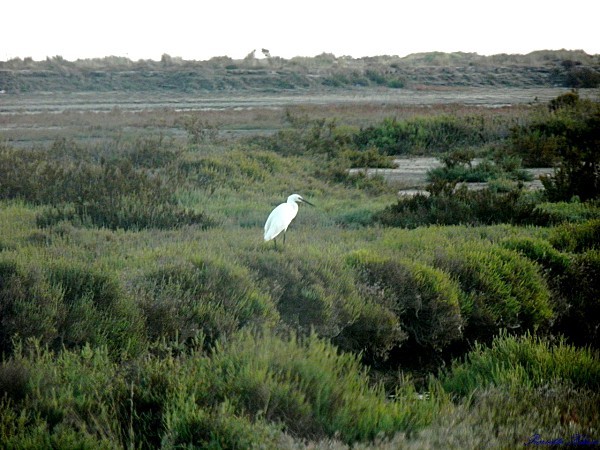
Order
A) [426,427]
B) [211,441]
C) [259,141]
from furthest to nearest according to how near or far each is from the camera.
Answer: [259,141] → [426,427] → [211,441]

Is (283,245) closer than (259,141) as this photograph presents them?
Yes

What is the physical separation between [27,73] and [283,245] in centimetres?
6657

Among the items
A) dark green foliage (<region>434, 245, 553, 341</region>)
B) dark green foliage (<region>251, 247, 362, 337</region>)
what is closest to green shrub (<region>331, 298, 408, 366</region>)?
dark green foliage (<region>251, 247, 362, 337</region>)

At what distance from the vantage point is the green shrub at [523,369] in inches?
312

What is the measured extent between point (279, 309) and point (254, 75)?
67520 mm

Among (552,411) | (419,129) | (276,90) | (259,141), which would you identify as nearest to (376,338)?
(552,411)

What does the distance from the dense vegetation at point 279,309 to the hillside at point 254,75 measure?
168 ft

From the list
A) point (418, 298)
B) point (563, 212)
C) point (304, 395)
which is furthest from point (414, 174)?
point (304, 395)

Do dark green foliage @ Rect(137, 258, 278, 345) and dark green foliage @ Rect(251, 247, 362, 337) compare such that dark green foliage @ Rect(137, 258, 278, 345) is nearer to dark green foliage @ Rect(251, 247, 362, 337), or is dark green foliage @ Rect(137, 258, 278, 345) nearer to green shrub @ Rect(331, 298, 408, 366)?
dark green foliage @ Rect(251, 247, 362, 337)

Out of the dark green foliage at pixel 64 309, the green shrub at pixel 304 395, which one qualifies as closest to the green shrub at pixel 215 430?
the green shrub at pixel 304 395

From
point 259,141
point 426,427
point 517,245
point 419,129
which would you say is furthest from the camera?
point 419,129

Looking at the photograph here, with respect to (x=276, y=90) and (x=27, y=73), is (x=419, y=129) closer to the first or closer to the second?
(x=276, y=90)

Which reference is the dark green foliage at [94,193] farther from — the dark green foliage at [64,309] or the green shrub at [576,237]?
the green shrub at [576,237]

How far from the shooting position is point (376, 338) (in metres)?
10.3
